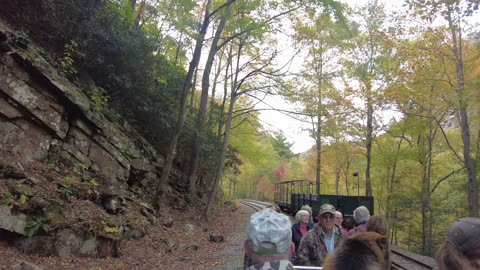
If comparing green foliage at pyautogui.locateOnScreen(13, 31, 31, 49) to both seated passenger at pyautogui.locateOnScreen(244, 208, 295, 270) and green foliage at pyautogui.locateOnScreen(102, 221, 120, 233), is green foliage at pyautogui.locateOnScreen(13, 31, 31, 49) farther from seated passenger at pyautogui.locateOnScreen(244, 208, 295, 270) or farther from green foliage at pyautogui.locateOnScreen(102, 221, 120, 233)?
seated passenger at pyautogui.locateOnScreen(244, 208, 295, 270)

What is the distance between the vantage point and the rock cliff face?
5871mm

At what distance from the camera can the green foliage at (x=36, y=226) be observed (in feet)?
18.5

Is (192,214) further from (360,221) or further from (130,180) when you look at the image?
(360,221)

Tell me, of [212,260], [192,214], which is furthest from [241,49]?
[212,260]

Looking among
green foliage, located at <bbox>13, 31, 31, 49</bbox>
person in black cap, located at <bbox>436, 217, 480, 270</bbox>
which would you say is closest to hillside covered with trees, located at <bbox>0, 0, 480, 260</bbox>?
green foliage, located at <bbox>13, 31, 31, 49</bbox>

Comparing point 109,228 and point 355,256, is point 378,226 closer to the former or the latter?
point 355,256

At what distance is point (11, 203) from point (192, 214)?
9.61m

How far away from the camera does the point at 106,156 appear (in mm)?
9633

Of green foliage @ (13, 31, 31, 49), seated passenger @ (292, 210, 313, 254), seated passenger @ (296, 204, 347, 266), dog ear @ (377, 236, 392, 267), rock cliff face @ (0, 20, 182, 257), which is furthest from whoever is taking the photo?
green foliage @ (13, 31, 31, 49)

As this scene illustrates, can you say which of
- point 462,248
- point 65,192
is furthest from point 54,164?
point 462,248

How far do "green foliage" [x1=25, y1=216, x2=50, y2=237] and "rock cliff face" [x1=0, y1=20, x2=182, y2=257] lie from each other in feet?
0.05

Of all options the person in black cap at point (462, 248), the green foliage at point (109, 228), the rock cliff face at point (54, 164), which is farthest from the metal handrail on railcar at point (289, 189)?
the person in black cap at point (462, 248)

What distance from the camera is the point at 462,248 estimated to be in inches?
63.9

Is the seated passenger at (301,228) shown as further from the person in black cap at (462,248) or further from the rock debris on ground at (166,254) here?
the person in black cap at (462,248)
